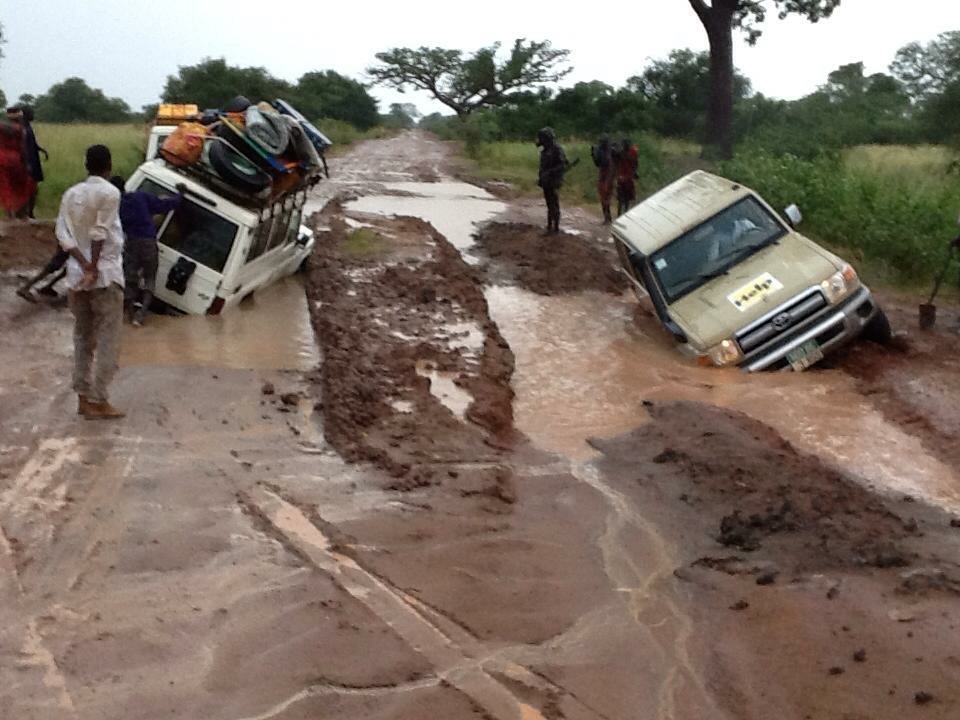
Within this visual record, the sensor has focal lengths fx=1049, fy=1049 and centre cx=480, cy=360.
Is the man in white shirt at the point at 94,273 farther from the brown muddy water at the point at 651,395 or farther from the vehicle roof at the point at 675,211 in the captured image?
the vehicle roof at the point at 675,211

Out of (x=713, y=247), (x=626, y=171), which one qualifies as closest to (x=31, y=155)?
(x=713, y=247)

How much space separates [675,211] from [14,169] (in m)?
9.14

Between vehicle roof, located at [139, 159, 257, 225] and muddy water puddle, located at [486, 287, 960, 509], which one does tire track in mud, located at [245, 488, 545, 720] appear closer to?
muddy water puddle, located at [486, 287, 960, 509]

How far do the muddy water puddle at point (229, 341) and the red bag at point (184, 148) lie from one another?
4.57 ft

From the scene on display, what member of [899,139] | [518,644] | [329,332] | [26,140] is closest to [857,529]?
[518,644]

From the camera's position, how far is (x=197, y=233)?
9375 mm

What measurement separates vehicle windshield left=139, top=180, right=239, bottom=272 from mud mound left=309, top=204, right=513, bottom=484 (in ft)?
3.87

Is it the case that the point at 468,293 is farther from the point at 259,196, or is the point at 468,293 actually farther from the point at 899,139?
the point at 899,139

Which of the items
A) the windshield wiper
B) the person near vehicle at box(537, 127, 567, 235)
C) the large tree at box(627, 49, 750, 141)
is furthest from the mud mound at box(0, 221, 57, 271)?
the large tree at box(627, 49, 750, 141)

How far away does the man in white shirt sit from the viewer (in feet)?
21.4

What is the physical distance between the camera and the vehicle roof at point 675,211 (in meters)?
9.77

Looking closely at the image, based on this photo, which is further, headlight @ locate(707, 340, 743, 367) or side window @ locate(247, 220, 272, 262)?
side window @ locate(247, 220, 272, 262)

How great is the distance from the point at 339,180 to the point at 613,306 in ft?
49.4

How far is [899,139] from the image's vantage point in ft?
119
